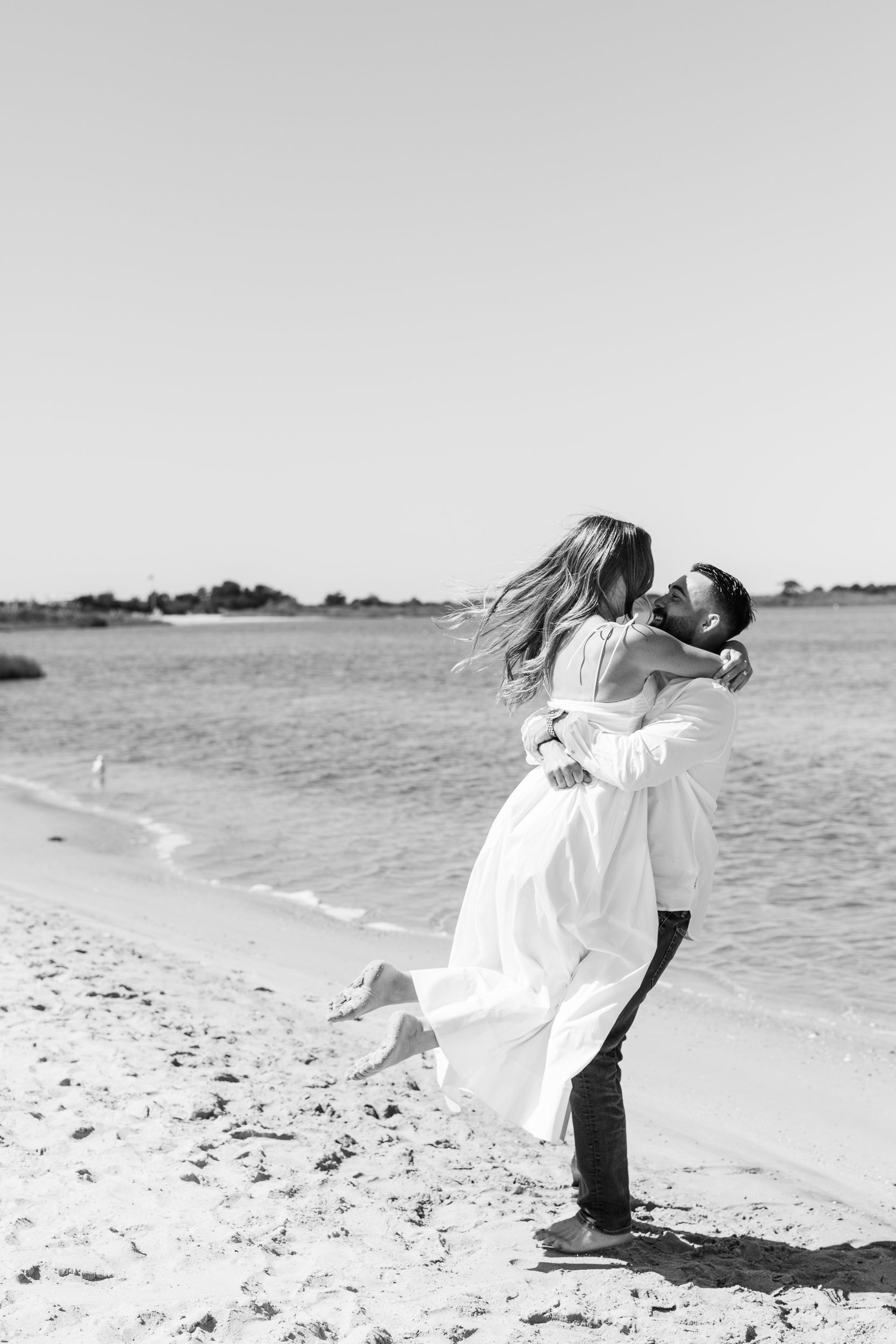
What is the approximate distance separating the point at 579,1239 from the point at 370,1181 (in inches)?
34.3

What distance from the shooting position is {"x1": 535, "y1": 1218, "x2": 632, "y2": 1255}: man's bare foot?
347 centimetres

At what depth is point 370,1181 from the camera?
13.0ft

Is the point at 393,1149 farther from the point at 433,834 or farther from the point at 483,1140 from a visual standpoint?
the point at 433,834

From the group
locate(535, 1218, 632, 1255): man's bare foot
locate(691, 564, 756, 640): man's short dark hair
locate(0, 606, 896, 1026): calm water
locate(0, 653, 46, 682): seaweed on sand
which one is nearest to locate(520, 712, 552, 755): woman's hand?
locate(691, 564, 756, 640): man's short dark hair

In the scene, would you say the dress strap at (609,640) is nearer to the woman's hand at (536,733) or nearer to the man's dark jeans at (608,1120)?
the woman's hand at (536,733)

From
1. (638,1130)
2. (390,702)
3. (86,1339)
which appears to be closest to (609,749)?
(86,1339)

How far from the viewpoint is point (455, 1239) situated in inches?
140

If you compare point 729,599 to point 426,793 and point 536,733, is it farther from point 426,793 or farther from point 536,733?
point 426,793

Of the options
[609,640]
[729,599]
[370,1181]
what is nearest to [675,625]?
[729,599]

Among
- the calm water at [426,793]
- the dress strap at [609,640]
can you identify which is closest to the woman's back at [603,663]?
the dress strap at [609,640]

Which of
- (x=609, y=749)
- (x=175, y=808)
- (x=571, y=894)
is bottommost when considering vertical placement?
(x=175, y=808)

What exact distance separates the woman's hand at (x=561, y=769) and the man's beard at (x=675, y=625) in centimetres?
51

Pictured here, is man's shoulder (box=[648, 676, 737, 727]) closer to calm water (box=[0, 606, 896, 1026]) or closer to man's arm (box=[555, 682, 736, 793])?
man's arm (box=[555, 682, 736, 793])

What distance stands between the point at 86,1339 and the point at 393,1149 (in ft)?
5.55
